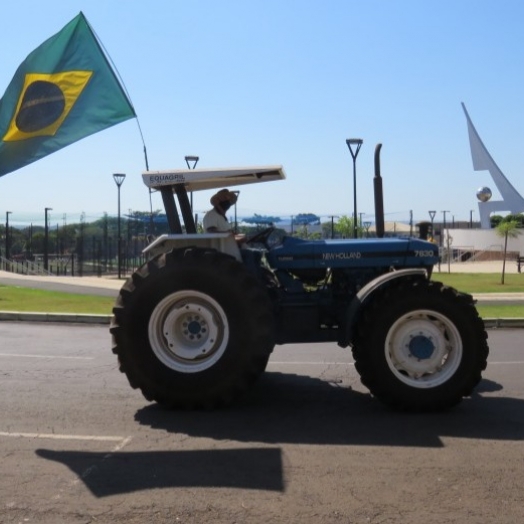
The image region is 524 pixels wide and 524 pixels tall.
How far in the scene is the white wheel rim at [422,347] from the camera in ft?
24.0

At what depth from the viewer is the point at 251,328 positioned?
23.9 ft

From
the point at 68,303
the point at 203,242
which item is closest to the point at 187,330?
the point at 203,242

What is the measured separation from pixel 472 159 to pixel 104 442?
181 feet

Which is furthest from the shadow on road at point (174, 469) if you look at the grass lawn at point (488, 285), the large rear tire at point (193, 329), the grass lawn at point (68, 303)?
the grass lawn at point (488, 285)

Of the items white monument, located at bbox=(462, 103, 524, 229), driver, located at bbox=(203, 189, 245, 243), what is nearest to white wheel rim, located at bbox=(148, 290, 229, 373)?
driver, located at bbox=(203, 189, 245, 243)

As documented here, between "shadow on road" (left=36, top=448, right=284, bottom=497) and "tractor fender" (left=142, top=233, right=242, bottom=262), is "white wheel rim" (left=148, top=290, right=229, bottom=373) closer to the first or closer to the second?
"tractor fender" (left=142, top=233, right=242, bottom=262)

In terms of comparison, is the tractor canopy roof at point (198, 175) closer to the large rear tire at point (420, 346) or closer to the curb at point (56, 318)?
the large rear tire at point (420, 346)

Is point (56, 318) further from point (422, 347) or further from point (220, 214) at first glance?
point (422, 347)

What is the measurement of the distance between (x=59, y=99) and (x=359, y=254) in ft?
11.0

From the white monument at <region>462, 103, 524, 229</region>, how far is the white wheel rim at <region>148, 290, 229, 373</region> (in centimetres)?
5128

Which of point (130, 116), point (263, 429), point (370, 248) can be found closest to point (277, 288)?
point (370, 248)

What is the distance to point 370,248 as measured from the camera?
7949 millimetres

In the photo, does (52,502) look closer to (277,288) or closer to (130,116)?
(277,288)

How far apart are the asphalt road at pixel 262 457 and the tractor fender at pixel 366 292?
2.55 feet
